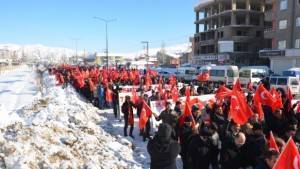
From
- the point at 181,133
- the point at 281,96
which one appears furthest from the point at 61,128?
the point at 281,96

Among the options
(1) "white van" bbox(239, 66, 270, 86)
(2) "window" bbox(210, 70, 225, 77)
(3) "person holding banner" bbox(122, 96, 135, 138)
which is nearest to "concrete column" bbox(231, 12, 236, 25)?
(2) "window" bbox(210, 70, 225, 77)

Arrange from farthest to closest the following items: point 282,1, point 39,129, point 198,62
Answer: point 198,62, point 282,1, point 39,129

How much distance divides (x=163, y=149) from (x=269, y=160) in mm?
1689

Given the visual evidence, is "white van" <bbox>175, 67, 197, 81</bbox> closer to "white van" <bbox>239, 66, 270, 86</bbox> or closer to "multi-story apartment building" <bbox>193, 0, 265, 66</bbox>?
"white van" <bbox>239, 66, 270, 86</bbox>

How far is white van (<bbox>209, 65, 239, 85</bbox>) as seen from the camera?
37.1m

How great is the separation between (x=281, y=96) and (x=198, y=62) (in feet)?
242

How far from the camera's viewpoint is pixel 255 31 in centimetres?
7556

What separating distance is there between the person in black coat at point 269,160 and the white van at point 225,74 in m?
32.0

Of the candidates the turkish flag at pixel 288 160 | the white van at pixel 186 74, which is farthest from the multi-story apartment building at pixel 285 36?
the turkish flag at pixel 288 160

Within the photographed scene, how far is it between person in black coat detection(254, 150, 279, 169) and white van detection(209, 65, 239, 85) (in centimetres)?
3203

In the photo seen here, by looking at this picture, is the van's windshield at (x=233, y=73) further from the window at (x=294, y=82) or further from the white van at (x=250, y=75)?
the window at (x=294, y=82)

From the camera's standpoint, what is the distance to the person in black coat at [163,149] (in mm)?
6031

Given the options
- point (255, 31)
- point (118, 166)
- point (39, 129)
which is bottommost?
point (118, 166)

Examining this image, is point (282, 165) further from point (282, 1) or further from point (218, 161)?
point (282, 1)
